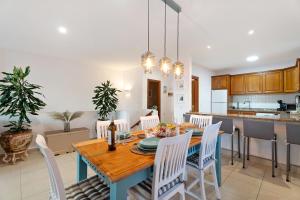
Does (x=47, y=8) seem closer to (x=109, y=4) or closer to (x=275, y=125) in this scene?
(x=109, y=4)

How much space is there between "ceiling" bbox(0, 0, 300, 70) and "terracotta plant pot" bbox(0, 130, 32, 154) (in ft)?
6.29

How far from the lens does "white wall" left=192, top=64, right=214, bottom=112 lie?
5.37 m

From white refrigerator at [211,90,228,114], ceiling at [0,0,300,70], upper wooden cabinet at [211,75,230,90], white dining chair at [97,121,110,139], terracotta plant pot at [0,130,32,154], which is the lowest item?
terracotta plant pot at [0,130,32,154]

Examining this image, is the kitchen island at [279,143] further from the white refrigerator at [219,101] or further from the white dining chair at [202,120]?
the white refrigerator at [219,101]

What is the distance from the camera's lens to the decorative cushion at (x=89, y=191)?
119 cm

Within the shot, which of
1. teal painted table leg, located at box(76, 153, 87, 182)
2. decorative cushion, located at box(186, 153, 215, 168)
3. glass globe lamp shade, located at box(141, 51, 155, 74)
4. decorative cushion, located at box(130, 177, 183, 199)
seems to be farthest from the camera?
glass globe lamp shade, located at box(141, 51, 155, 74)

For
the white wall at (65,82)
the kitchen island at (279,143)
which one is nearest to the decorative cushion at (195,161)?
the kitchen island at (279,143)

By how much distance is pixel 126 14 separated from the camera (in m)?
2.20

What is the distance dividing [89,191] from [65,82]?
12.8ft

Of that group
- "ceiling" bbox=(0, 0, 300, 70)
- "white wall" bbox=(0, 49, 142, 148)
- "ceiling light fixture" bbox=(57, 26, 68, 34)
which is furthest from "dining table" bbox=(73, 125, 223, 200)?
"white wall" bbox=(0, 49, 142, 148)

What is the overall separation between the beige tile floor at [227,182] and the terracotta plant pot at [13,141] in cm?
30

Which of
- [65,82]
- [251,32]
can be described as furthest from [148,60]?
[65,82]

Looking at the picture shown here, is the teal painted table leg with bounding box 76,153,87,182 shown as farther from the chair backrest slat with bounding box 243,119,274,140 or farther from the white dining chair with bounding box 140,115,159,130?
the chair backrest slat with bounding box 243,119,274,140

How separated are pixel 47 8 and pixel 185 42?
246 centimetres
